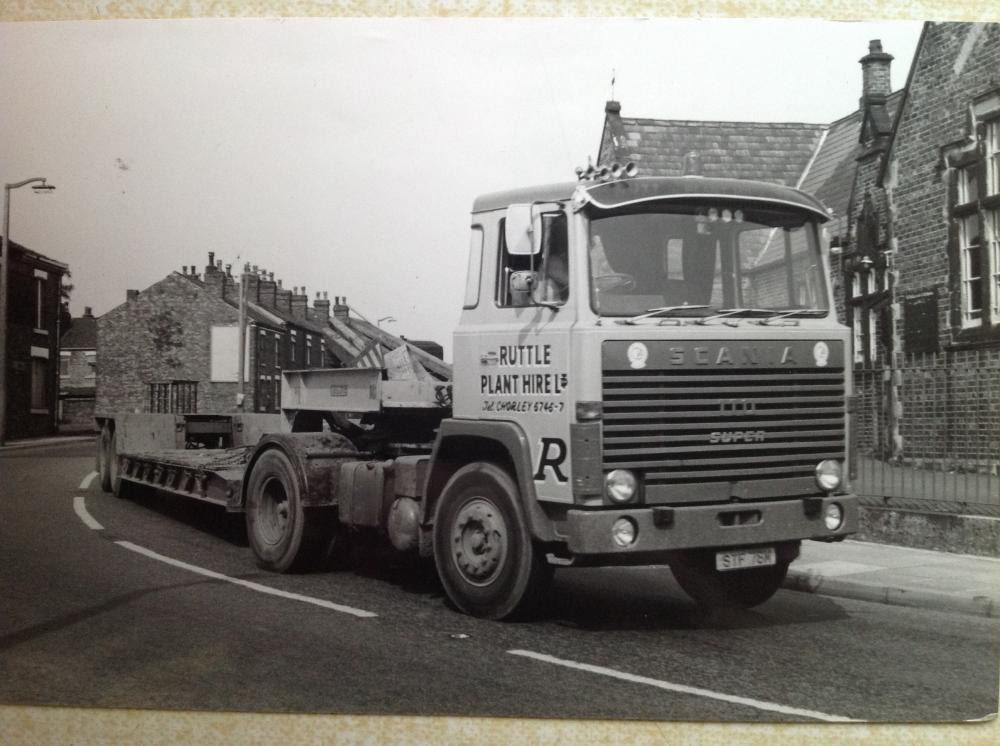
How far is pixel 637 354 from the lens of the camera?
18.9 feet

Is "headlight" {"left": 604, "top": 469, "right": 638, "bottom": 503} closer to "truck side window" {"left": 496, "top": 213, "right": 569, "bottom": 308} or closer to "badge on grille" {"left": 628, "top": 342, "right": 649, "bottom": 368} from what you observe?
"badge on grille" {"left": 628, "top": 342, "right": 649, "bottom": 368}

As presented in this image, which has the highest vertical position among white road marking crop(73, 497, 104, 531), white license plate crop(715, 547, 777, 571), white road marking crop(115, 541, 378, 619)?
white license plate crop(715, 547, 777, 571)

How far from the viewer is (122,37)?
6.50 m

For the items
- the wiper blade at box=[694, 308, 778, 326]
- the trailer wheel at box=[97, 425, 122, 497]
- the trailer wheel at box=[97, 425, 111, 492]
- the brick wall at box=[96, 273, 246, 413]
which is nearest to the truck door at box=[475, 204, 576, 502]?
the wiper blade at box=[694, 308, 778, 326]

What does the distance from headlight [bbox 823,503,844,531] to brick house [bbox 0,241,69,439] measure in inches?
203

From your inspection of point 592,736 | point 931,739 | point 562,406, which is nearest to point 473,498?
point 562,406

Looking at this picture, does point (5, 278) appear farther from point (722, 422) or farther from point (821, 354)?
point (821, 354)

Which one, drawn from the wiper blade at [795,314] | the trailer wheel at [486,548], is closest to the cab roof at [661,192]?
the wiper blade at [795,314]

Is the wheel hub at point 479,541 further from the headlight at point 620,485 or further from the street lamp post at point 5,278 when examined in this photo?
the street lamp post at point 5,278

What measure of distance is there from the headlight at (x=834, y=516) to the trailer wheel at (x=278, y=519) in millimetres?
3921

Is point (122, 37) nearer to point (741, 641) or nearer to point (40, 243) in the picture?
point (40, 243)

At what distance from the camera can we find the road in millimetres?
5191

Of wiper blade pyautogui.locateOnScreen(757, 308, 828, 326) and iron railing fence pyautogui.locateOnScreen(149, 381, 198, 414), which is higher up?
wiper blade pyautogui.locateOnScreen(757, 308, 828, 326)

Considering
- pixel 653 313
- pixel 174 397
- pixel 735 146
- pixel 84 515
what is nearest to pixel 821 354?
pixel 653 313
